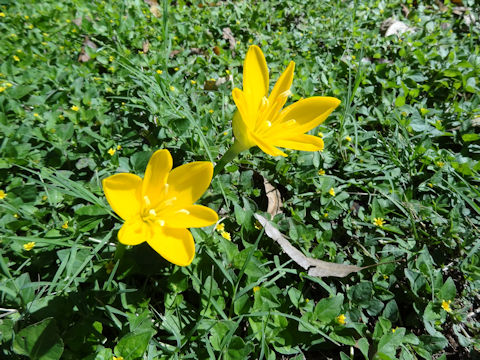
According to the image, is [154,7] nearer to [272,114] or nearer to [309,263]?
[272,114]

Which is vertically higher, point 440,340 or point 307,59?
point 307,59

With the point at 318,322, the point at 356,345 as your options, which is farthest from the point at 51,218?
the point at 356,345

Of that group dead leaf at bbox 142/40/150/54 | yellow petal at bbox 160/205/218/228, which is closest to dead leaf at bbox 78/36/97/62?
dead leaf at bbox 142/40/150/54

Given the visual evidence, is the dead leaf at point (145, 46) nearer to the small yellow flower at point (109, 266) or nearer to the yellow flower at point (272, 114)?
the yellow flower at point (272, 114)

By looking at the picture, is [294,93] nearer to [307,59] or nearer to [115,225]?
[307,59]

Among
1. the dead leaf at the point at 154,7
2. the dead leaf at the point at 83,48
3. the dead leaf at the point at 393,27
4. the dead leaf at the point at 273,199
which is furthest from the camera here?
the dead leaf at the point at 393,27

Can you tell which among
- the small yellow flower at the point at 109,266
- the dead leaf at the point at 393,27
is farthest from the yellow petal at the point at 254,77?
the dead leaf at the point at 393,27
